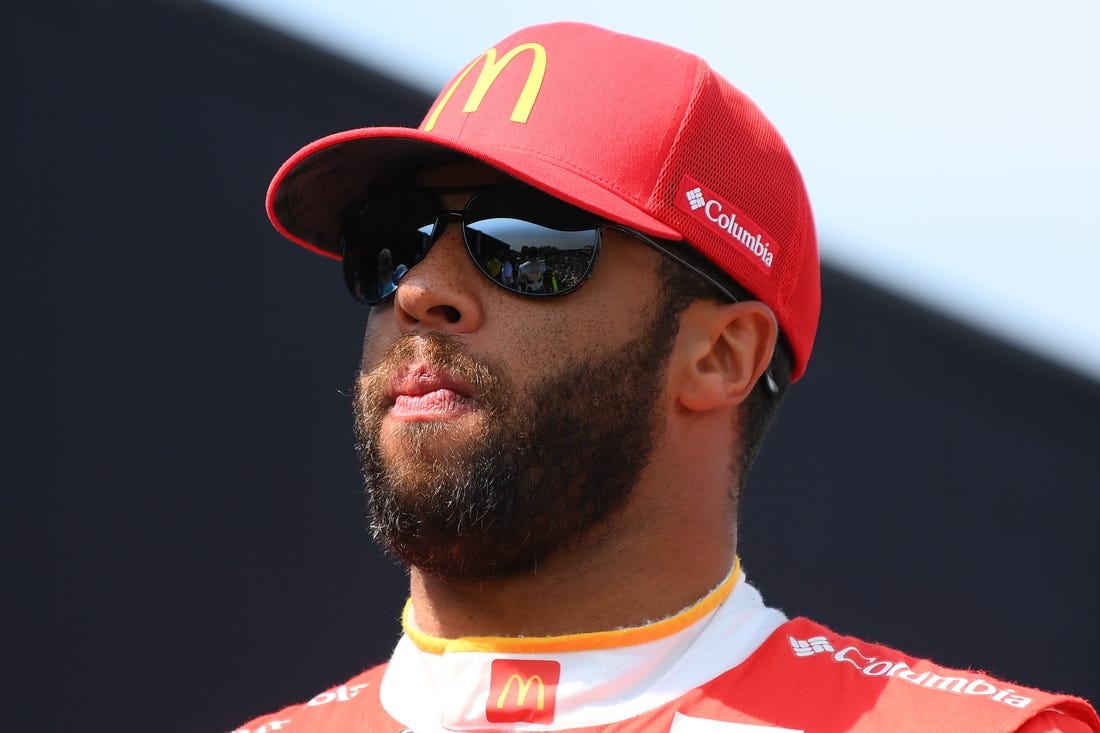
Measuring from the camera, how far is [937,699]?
1709 mm

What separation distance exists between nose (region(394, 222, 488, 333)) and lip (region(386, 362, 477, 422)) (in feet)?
0.22

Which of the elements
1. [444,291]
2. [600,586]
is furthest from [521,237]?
[600,586]

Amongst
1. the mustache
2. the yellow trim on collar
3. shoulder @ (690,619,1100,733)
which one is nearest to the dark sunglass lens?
the mustache

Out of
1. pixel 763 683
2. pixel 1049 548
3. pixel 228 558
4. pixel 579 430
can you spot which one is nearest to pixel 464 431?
pixel 579 430

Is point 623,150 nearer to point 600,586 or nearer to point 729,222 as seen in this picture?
point 729,222

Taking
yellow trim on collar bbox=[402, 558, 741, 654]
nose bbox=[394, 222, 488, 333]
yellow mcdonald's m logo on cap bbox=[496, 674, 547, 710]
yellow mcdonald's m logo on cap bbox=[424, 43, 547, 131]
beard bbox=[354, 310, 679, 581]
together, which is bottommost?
yellow mcdonald's m logo on cap bbox=[496, 674, 547, 710]

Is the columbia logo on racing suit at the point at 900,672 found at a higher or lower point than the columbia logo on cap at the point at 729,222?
lower

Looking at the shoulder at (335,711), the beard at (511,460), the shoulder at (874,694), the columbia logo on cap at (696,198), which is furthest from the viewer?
the shoulder at (335,711)

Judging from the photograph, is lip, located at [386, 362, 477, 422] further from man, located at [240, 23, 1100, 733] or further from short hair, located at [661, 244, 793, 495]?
short hair, located at [661, 244, 793, 495]

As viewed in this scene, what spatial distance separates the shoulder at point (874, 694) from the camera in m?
1.66

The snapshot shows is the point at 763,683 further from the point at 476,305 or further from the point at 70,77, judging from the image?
the point at 70,77

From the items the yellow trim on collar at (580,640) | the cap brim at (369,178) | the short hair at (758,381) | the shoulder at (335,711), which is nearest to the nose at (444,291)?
the cap brim at (369,178)

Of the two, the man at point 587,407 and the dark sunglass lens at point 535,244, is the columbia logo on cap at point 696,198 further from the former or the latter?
A: the dark sunglass lens at point 535,244

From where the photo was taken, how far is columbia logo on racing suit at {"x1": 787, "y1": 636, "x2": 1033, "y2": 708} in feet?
5.56
